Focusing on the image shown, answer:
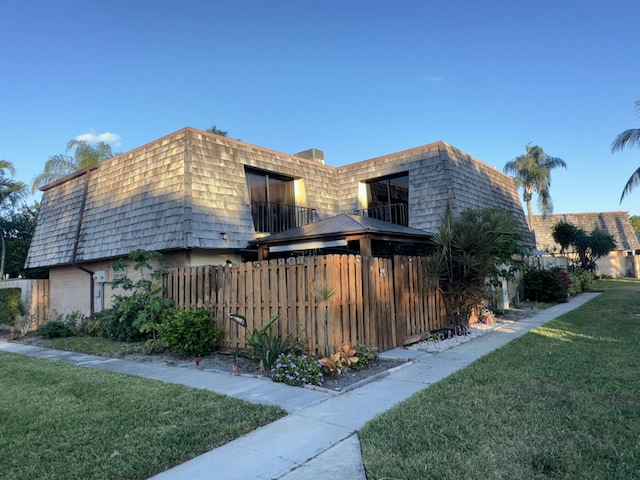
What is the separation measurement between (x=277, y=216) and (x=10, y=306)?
9895 mm

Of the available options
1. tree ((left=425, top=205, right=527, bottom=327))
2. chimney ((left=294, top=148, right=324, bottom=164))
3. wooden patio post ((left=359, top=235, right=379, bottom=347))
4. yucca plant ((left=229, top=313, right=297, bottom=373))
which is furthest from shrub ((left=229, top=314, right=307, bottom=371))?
chimney ((left=294, top=148, right=324, bottom=164))

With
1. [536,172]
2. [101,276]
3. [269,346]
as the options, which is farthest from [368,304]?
[536,172]

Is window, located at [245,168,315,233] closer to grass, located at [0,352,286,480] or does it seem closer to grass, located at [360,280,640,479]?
grass, located at [0,352,286,480]

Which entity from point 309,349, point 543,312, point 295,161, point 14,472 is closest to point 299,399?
point 309,349

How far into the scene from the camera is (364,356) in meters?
6.79

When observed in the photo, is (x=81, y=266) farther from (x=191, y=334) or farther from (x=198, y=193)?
(x=191, y=334)

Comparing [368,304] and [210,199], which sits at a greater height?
[210,199]

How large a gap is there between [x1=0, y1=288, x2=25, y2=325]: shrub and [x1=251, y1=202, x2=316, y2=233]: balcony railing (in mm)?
9010

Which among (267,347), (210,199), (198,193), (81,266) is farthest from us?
(81,266)

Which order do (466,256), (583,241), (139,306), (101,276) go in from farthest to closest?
1. (583,241)
2. (101,276)
3. (139,306)
4. (466,256)

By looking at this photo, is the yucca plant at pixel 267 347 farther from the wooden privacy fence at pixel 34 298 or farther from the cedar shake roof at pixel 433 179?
the wooden privacy fence at pixel 34 298

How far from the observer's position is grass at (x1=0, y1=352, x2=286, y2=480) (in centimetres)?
340

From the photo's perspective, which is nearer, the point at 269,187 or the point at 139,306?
the point at 139,306

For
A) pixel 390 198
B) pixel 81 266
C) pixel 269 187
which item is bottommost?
pixel 81 266
